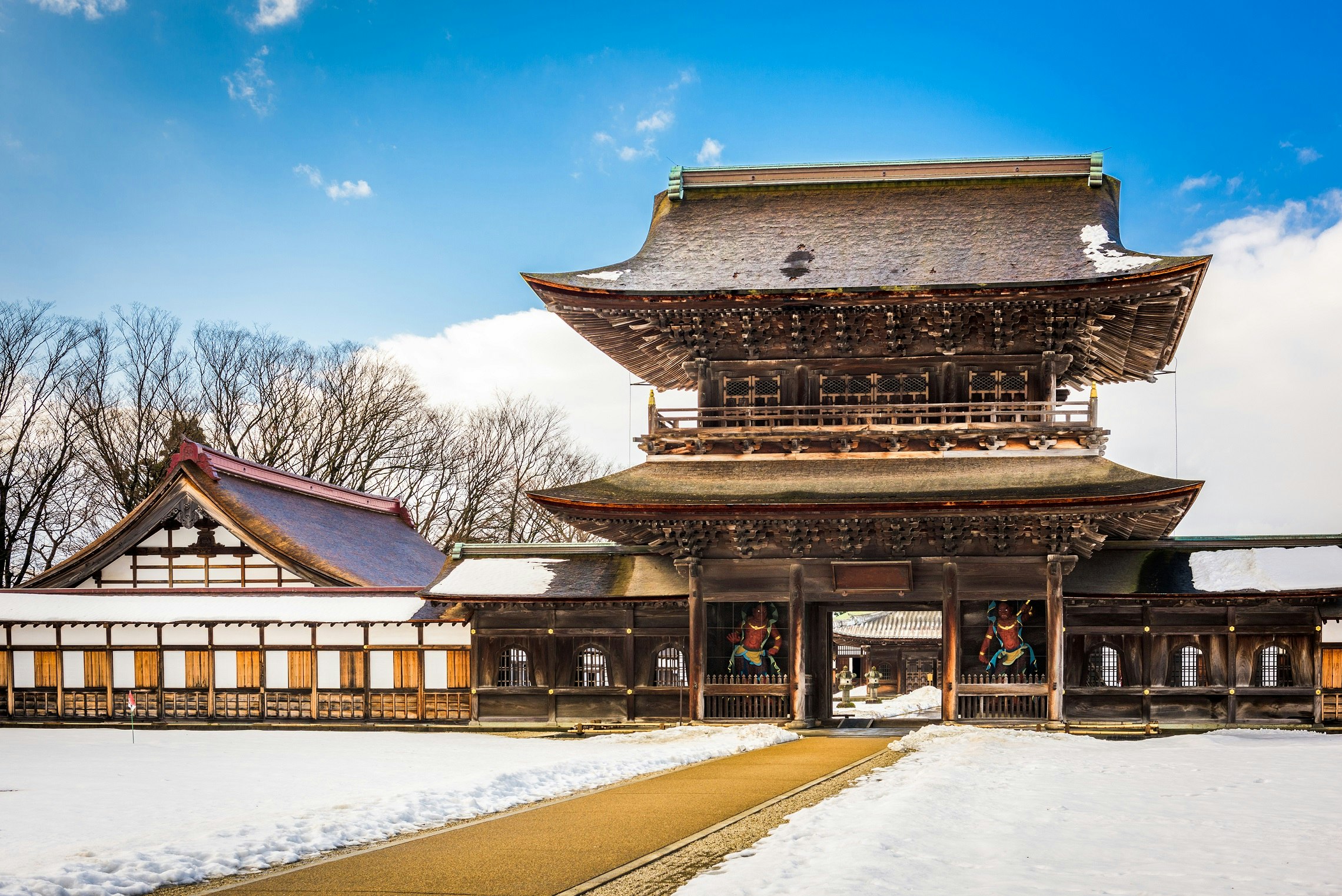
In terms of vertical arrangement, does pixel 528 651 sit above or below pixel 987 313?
below

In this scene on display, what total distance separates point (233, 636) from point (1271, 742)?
22.4m

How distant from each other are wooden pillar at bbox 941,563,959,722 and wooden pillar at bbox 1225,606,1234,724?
5.42 metres

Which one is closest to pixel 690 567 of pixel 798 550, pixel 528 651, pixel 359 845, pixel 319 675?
pixel 798 550

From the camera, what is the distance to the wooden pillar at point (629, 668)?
27219 millimetres

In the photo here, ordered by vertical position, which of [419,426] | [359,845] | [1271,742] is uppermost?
[419,426]

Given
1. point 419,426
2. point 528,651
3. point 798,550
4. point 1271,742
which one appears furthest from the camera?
point 419,426

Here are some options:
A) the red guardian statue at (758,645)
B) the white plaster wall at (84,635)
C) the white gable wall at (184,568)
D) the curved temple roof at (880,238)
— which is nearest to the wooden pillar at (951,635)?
the red guardian statue at (758,645)

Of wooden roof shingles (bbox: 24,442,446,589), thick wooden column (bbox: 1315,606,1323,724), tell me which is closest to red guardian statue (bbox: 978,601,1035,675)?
thick wooden column (bbox: 1315,606,1323,724)

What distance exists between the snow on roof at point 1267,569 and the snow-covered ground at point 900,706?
1109 centimetres

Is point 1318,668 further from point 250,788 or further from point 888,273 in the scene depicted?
point 250,788

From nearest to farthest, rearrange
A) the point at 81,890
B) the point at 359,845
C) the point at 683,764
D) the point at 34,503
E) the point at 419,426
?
the point at 81,890
the point at 359,845
the point at 683,764
the point at 34,503
the point at 419,426

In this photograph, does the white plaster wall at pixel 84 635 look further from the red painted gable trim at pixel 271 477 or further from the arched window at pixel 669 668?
the arched window at pixel 669 668

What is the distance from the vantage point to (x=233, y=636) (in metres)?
30.0

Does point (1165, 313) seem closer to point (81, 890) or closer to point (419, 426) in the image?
point (81, 890)
